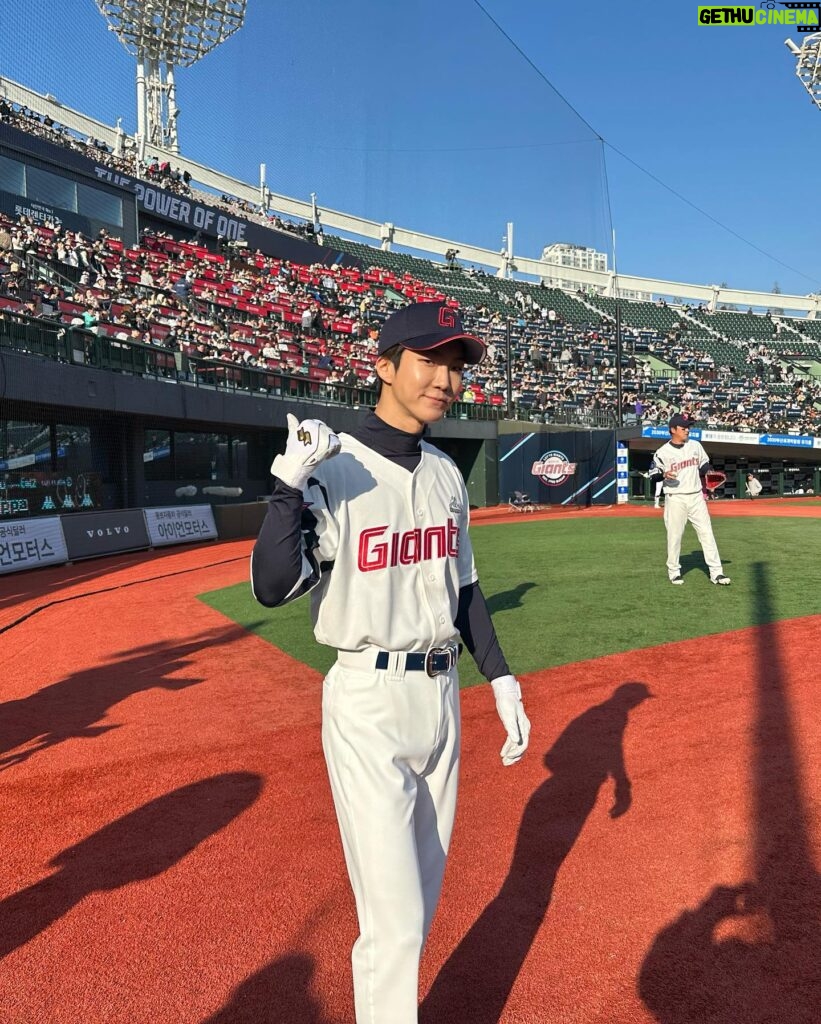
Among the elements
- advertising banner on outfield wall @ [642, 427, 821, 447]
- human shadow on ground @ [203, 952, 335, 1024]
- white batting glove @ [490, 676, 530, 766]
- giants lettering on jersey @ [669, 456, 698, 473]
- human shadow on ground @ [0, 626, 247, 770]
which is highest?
advertising banner on outfield wall @ [642, 427, 821, 447]

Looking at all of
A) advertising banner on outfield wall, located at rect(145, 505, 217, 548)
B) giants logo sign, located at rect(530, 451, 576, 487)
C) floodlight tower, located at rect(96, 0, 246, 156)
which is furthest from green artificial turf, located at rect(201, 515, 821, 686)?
floodlight tower, located at rect(96, 0, 246, 156)

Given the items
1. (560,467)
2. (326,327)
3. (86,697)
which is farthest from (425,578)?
(326,327)

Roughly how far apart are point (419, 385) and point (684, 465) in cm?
810

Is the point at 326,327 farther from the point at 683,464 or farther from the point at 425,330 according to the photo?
the point at 425,330

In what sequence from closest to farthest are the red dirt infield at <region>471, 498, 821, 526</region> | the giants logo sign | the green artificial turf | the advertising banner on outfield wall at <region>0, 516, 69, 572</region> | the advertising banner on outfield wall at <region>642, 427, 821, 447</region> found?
the green artificial turf, the advertising banner on outfield wall at <region>0, 516, 69, 572</region>, the red dirt infield at <region>471, 498, 821, 526</region>, the giants logo sign, the advertising banner on outfield wall at <region>642, 427, 821, 447</region>

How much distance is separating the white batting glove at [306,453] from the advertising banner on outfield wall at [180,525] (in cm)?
1690

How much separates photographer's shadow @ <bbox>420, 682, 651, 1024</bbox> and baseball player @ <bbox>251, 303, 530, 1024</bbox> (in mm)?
761

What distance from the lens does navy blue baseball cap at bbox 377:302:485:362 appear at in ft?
6.72

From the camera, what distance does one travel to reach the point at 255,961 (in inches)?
111

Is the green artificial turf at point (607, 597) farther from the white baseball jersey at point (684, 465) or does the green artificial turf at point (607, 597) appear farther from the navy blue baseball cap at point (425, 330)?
the navy blue baseball cap at point (425, 330)

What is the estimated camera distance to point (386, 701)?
77.3 inches

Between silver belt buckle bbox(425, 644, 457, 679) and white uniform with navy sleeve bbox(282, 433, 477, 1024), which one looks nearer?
white uniform with navy sleeve bbox(282, 433, 477, 1024)

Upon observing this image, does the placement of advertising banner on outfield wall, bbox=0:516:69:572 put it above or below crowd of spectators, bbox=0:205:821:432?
below

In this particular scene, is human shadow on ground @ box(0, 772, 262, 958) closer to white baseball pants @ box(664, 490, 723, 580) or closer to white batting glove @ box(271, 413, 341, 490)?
white batting glove @ box(271, 413, 341, 490)
